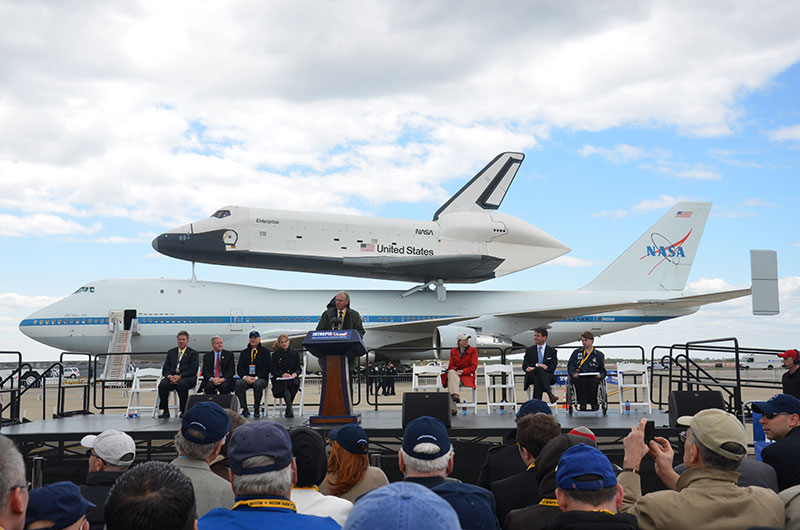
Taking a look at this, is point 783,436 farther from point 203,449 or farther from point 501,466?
point 203,449

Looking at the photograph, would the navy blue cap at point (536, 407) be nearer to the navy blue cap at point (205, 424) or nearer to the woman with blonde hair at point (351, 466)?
the woman with blonde hair at point (351, 466)

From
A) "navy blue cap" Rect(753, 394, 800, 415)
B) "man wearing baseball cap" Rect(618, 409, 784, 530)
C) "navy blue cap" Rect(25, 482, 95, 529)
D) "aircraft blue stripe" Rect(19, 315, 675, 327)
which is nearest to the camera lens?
"navy blue cap" Rect(25, 482, 95, 529)

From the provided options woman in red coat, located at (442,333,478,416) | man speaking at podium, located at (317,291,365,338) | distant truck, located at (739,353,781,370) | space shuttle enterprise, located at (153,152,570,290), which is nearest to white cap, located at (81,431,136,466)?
man speaking at podium, located at (317,291,365,338)

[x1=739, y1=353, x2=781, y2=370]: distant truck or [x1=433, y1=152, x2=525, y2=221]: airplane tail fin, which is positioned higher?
[x1=433, y1=152, x2=525, y2=221]: airplane tail fin

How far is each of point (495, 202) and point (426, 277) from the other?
4.07 m

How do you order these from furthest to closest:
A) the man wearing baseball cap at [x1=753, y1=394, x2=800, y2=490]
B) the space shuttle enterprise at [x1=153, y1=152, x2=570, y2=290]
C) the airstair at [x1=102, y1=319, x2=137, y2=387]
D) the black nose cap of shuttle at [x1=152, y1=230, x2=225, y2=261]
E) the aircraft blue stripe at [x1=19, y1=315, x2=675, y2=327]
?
the space shuttle enterprise at [x1=153, y1=152, x2=570, y2=290] → the black nose cap of shuttle at [x1=152, y1=230, x2=225, y2=261] → the aircraft blue stripe at [x1=19, y1=315, x2=675, y2=327] → the airstair at [x1=102, y1=319, x2=137, y2=387] → the man wearing baseball cap at [x1=753, y1=394, x2=800, y2=490]

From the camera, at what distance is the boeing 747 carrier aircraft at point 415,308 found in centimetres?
1998

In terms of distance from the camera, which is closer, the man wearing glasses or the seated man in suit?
the man wearing glasses

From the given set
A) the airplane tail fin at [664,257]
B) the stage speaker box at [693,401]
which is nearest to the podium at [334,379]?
the stage speaker box at [693,401]

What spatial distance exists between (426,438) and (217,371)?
8.51 m

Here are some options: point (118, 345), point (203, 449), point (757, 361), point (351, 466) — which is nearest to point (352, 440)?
point (351, 466)

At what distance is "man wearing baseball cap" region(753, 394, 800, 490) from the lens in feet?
13.4

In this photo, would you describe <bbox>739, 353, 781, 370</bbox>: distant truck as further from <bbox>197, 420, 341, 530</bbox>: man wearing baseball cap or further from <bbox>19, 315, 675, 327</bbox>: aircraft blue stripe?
<bbox>19, 315, 675, 327</bbox>: aircraft blue stripe

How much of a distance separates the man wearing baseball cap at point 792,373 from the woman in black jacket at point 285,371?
6783 millimetres
